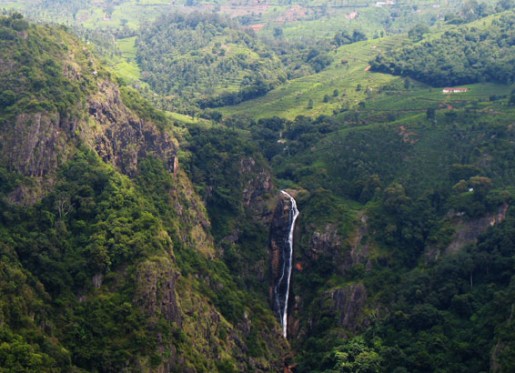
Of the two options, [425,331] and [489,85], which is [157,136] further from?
[489,85]

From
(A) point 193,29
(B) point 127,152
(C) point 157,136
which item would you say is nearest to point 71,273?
(B) point 127,152

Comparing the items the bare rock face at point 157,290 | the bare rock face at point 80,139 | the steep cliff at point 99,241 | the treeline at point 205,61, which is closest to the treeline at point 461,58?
the treeline at point 205,61

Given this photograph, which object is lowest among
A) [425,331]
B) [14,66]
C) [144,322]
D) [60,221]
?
[425,331]

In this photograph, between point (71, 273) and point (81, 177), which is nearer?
point (71, 273)

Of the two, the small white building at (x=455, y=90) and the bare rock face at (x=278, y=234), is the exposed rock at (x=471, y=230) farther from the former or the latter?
the small white building at (x=455, y=90)

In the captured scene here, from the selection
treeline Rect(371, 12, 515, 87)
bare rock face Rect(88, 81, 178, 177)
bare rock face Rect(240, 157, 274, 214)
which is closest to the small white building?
treeline Rect(371, 12, 515, 87)

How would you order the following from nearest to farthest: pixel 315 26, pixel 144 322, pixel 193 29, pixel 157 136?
1. pixel 144 322
2. pixel 157 136
3. pixel 193 29
4. pixel 315 26

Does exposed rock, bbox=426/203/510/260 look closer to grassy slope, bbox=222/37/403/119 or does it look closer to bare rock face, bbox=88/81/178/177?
bare rock face, bbox=88/81/178/177
